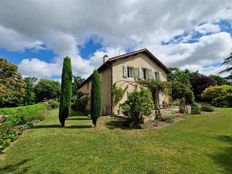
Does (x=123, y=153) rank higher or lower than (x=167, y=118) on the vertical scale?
lower

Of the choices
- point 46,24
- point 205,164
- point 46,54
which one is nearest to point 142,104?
point 205,164

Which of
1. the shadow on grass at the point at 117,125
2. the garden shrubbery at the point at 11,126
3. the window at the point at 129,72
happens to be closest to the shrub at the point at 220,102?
the window at the point at 129,72

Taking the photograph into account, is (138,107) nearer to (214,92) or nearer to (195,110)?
(195,110)

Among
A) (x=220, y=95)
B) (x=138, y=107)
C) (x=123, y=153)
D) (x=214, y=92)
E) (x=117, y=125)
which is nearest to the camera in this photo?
(x=123, y=153)

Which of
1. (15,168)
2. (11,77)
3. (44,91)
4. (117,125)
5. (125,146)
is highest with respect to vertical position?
(44,91)

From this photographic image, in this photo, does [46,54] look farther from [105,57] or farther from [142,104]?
[142,104]

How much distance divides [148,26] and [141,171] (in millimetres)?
10966

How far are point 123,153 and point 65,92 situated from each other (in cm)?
646

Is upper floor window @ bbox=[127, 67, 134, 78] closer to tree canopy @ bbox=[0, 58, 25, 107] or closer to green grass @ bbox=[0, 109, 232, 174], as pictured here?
green grass @ bbox=[0, 109, 232, 174]

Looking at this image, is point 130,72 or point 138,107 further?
point 130,72

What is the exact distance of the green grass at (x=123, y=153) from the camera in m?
5.19

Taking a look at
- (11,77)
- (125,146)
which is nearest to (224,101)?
(125,146)

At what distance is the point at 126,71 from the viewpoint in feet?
54.0

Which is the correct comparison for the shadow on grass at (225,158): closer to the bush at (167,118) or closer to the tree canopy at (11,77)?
the bush at (167,118)
